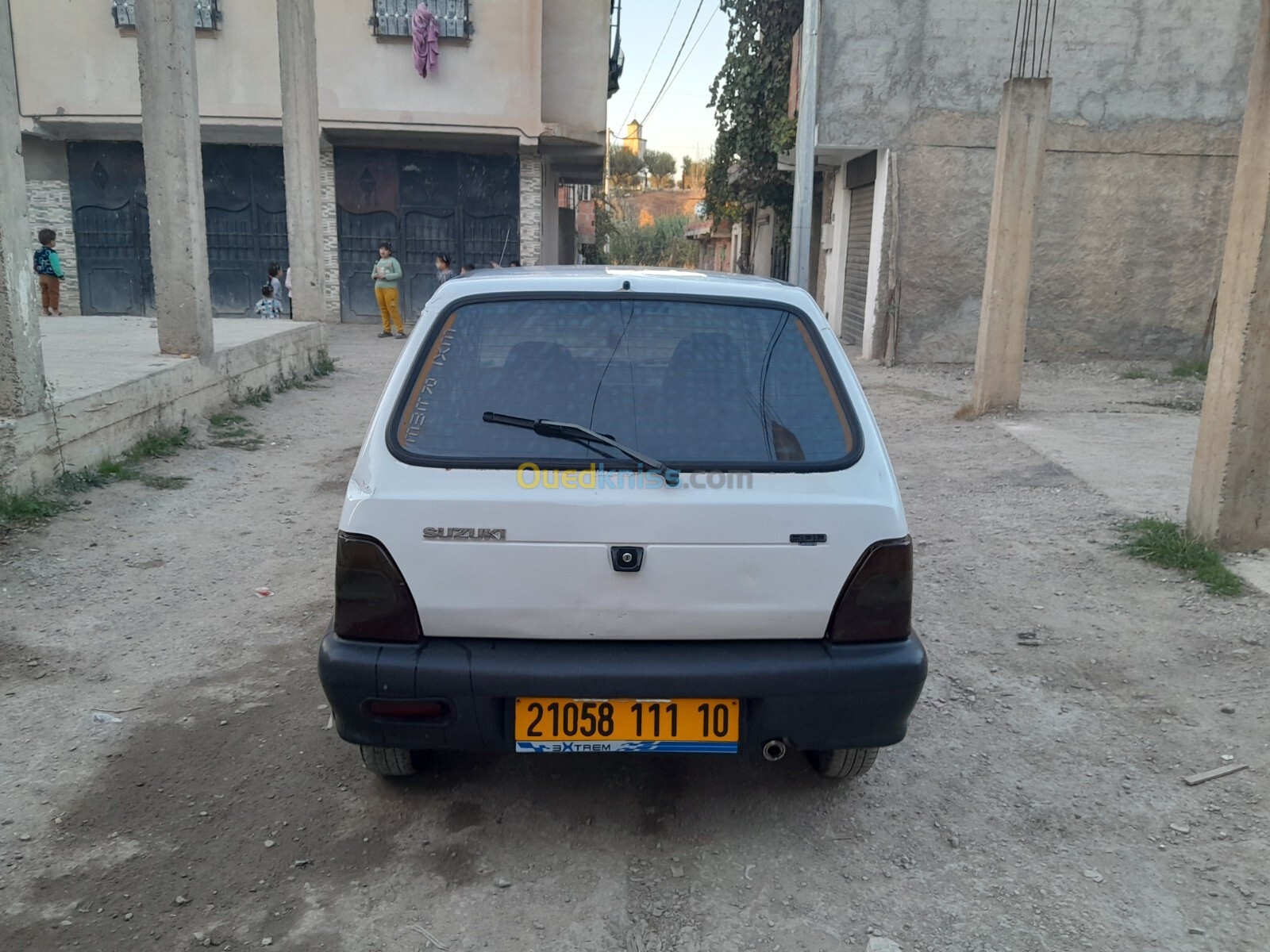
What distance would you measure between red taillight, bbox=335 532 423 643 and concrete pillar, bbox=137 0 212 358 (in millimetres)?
6961

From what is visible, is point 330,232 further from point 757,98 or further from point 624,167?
point 624,167

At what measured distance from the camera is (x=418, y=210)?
20.0 metres

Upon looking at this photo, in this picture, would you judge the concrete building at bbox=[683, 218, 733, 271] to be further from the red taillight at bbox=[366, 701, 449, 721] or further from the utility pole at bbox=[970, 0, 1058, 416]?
the red taillight at bbox=[366, 701, 449, 721]

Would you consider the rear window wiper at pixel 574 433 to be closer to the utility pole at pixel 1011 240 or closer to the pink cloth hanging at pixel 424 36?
the utility pole at pixel 1011 240

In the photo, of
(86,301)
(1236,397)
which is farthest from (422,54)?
(1236,397)

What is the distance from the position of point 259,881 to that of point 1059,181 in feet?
44.8

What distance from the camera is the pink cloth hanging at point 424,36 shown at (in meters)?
17.9

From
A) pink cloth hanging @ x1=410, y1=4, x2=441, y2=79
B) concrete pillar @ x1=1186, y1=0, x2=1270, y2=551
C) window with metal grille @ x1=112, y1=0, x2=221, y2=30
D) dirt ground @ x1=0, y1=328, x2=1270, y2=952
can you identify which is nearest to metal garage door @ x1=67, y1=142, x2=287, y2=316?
window with metal grille @ x1=112, y1=0, x2=221, y2=30

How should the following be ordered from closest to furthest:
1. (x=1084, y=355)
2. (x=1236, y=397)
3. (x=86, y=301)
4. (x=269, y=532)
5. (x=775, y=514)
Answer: (x=775, y=514)
(x=1236, y=397)
(x=269, y=532)
(x=1084, y=355)
(x=86, y=301)

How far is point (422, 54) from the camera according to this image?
17969mm

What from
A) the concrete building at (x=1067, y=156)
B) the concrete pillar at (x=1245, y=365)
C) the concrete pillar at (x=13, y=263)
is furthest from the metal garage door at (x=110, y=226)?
the concrete pillar at (x=1245, y=365)

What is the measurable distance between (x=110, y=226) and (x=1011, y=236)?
17560 mm

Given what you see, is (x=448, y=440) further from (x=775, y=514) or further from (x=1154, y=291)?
(x=1154, y=291)

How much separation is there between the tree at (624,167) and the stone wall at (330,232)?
38.4 m
